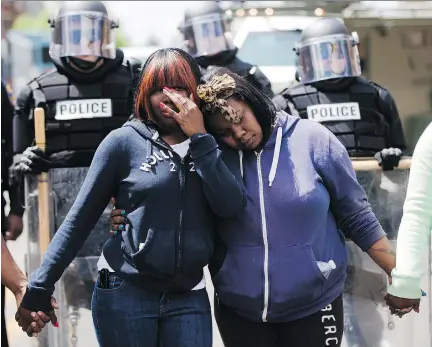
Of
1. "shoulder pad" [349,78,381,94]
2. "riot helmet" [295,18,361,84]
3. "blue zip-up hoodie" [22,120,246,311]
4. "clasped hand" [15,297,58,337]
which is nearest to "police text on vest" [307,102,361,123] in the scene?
"shoulder pad" [349,78,381,94]

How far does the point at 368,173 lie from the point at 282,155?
1.34 metres

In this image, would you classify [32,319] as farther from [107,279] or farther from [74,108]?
[74,108]

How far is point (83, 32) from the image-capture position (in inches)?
186

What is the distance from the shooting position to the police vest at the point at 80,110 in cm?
449

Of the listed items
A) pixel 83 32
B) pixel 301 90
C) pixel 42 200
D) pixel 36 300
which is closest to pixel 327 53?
pixel 301 90

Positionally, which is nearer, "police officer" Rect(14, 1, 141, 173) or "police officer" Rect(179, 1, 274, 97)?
"police officer" Rect(14, 1, 141, 173)

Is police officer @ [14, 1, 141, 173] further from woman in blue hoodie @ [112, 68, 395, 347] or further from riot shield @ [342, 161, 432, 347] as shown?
woman in blue hoodie @ [112, 68, 395, 347]

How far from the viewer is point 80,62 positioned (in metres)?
4.63

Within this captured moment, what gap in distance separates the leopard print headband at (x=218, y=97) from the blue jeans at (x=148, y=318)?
652mm

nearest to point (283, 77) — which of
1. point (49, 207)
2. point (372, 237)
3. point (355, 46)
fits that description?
point (355, 46)

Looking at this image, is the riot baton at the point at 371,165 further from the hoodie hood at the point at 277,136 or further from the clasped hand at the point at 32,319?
the clasped hand at the point at 32,319

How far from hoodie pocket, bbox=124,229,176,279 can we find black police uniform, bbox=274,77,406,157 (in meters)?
2.06

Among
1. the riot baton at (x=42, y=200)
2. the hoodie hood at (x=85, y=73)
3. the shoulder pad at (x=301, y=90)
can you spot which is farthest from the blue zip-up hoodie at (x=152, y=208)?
the shoulder pad at (x=301, y=90)

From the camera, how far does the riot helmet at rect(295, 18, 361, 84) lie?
4.92 meters
